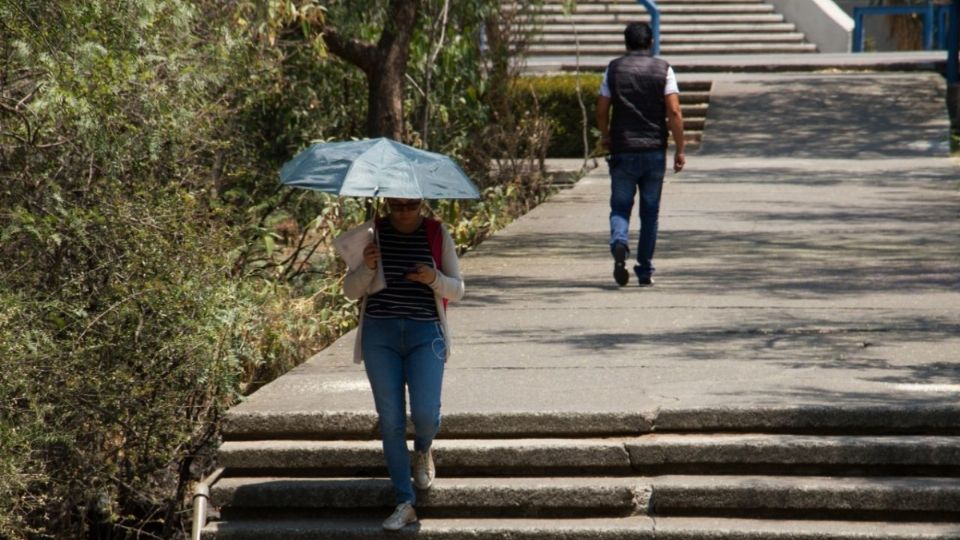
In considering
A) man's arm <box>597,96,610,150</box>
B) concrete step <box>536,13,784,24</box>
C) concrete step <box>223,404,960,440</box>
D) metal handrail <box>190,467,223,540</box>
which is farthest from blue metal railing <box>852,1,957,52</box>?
metal handrail <box>190,467,223,540</box>

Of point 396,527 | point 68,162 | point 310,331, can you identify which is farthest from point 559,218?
point 396,527

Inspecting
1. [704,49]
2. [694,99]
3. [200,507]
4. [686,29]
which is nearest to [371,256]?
[200,507]

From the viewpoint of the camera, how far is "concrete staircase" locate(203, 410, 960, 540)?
7.00 m

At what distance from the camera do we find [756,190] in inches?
663

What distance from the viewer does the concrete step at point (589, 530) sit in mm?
6824

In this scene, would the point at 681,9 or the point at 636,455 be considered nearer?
the point at 636,455

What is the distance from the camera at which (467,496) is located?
723 cm

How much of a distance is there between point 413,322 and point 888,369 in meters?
2.86

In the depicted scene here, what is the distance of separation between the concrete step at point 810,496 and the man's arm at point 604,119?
391 centimetres

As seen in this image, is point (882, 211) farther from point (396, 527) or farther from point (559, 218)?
point (396, 527)

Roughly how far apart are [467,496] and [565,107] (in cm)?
1530

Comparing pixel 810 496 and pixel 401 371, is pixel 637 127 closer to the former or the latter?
pixel 810 496

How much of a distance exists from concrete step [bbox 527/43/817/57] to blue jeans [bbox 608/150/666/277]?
56.4ft

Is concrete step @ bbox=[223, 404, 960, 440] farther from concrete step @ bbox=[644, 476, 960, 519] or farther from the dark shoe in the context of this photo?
the dark shoe
